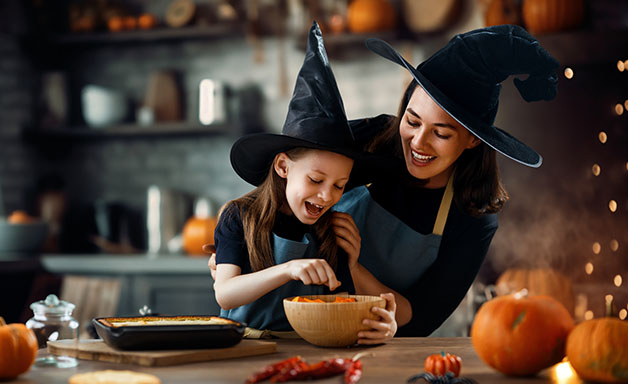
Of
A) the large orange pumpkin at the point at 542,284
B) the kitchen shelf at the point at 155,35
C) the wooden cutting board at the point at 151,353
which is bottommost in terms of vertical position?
the large orange pumpkin at the point at 542,284

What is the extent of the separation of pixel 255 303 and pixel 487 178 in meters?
0.77

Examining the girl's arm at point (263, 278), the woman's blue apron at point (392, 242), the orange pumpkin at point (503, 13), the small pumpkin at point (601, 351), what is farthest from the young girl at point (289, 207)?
the orange pumpkin at point (503, 13)

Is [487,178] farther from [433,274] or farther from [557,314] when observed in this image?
[557,314]

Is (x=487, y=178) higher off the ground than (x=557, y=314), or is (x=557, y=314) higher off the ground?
(x=487, y=178)

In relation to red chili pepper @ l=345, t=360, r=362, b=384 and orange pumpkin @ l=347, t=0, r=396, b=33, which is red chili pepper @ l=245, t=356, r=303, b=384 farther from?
orange pumpkin @ l=347, t=0, r=396, b=33

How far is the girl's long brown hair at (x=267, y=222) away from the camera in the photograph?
1.63 metres

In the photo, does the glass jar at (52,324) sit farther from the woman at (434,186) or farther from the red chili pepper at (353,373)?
the woman at (434,186)

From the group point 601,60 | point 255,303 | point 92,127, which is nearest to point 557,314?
point 255,303

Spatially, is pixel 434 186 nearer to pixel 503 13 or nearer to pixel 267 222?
pixel 267 222

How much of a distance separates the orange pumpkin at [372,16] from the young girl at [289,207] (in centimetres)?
237

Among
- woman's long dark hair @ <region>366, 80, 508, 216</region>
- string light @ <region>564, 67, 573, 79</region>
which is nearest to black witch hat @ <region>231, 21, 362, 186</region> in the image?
woman's long dark hair @ <region>366, 80, 508, 216</region>

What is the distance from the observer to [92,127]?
432 centimetres

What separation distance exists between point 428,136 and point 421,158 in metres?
0.06

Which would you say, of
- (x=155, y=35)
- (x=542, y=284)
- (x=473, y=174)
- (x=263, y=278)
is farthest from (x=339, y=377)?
(x=155, y=35)
